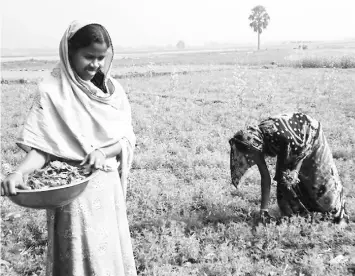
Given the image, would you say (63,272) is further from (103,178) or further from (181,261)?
(181,261)

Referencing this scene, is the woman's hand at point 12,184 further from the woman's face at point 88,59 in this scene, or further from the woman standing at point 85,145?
the woman's face at point 88,59

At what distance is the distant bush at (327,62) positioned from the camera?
22.7 meters

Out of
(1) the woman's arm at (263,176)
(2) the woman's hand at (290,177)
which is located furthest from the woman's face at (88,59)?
(2) the woman's hand at (290,177)

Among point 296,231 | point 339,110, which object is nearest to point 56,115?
point 296,231

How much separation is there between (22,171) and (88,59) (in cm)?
70

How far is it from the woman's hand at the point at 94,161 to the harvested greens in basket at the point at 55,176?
0.04 metres

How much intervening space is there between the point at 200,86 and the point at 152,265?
12.5m

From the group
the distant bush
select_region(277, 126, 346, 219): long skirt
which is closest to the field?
select_region(277, 126, 346, 219): long skirt

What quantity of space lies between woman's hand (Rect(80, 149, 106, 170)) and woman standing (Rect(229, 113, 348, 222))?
206cm

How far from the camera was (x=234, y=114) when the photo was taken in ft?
32.3

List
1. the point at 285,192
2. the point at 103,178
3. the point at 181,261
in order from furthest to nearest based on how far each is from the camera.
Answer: the point at 285,192 < the point at 181,261 < the point at 103,178

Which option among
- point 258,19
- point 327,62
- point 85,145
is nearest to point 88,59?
point 85,145

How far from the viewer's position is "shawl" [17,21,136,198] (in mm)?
2008

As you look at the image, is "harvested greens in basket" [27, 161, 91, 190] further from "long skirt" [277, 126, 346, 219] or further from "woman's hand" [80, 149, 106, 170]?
"long skirt" [277, 126, 346, 219]
